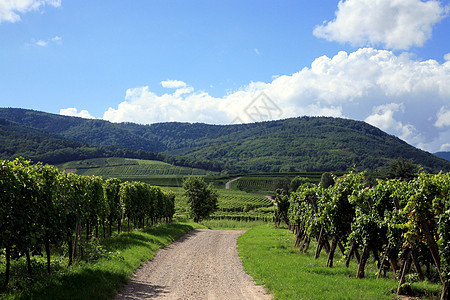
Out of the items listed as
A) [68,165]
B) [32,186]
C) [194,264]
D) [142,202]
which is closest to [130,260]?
[194,264]

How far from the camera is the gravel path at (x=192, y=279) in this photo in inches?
400

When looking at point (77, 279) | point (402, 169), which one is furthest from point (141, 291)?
point (402, 169)

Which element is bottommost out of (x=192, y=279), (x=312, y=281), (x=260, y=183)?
(x=192, y=279)

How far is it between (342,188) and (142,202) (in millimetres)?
20736

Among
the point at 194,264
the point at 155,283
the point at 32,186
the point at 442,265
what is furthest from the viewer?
the point at 194,264

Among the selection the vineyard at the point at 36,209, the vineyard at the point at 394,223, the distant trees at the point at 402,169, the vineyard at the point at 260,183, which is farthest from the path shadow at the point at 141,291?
the vineyard at the point at 260,183

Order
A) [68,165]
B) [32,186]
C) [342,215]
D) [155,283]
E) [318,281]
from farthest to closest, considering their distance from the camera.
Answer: [68,165]
[342,215]
[155,283]
[318,281]
[32,186]

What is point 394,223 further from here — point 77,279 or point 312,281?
point 77,279

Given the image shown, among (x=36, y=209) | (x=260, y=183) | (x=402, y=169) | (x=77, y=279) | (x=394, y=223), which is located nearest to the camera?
(x=36, y=209)

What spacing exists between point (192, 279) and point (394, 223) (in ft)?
25.7

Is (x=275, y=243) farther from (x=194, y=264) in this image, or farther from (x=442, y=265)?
(x=442, y=265)

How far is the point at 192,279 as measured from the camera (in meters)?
12.3

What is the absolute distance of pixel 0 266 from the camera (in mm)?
10781

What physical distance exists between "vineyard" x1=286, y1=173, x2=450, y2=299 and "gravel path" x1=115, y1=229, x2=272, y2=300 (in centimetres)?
444
